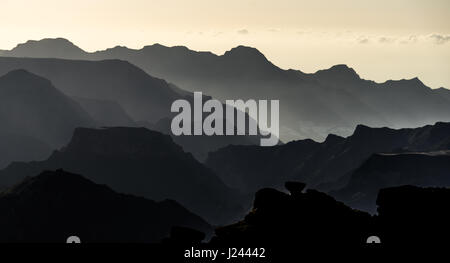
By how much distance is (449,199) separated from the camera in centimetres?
10988
